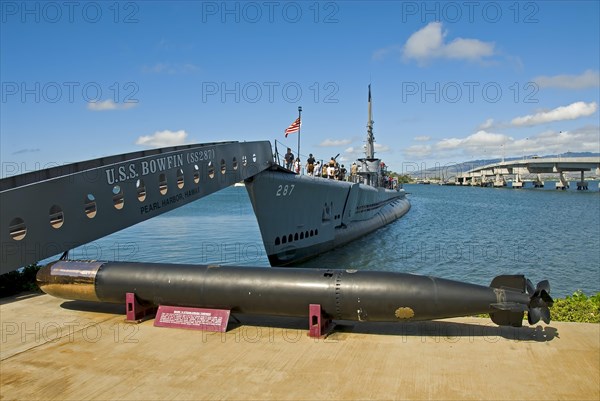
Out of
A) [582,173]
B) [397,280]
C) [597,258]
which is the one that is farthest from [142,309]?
[582,173]

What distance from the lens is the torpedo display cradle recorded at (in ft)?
26.8

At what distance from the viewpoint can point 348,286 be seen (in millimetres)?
8586

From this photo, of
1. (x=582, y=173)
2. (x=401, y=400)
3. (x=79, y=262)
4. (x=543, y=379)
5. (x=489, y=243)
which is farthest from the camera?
(x=582, y=173)

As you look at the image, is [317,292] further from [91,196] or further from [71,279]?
[71,279]

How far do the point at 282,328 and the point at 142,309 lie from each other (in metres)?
2.95

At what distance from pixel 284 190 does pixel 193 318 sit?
1326cm

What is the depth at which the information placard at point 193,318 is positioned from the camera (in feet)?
30.0

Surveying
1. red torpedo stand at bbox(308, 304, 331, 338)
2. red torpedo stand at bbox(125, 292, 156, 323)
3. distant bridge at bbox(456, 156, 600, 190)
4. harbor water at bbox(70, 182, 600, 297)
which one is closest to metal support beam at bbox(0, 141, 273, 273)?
red torpedo stand at bbox(125, 292, 156, 323)

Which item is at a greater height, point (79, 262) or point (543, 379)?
point (79, 262)

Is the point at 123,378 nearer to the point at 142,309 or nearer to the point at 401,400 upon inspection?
the point at 142,309

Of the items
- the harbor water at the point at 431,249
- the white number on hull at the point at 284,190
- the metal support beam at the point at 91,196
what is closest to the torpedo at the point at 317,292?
the metal support beam at the point at 91,196

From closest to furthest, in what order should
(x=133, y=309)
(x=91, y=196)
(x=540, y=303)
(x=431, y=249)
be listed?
1. (x=540, y=303)
2. (x=91, y=196)
3. (x=133, y=309)
4. (x=431, y=249)

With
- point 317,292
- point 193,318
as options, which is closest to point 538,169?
point 317,292

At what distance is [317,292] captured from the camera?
8664 mm
